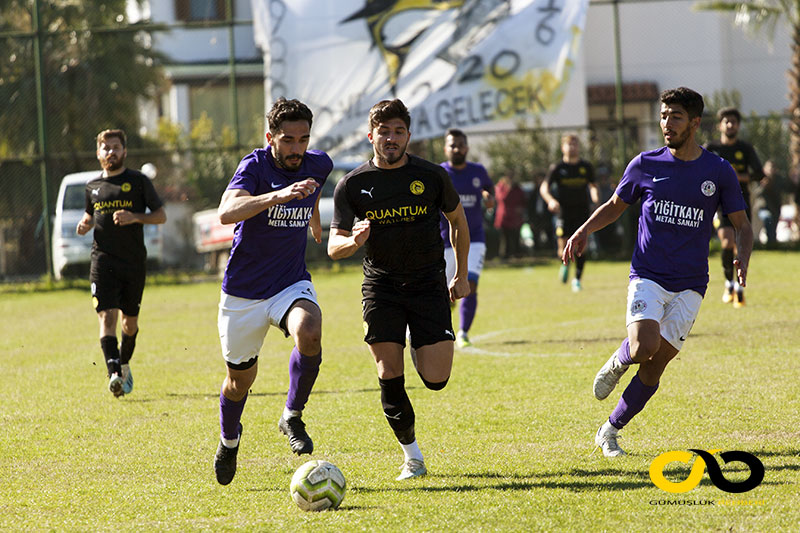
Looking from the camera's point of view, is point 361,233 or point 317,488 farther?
point 361,233

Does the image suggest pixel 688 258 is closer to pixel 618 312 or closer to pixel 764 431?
pixel 764 431

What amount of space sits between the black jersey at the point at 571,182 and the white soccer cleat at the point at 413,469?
406 inches

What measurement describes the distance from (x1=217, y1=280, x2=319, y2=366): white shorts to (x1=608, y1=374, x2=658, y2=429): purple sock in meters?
1.88

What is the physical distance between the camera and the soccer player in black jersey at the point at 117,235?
9102 millimetres

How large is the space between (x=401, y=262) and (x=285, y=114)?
1.05m

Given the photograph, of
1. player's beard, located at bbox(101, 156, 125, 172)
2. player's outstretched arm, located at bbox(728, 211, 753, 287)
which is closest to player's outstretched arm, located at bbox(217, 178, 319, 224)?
player's outstretched arm, located at bbox(728, 211, 753, 287)

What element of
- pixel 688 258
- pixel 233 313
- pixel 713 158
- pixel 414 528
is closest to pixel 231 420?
pixel 233 313

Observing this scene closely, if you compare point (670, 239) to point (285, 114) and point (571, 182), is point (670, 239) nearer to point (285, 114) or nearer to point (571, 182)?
point (285, 114)

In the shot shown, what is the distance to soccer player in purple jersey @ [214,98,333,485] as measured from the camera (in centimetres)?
586

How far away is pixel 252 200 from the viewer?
555cm

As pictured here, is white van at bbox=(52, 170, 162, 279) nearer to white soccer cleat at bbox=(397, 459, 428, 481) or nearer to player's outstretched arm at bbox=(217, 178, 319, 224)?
player's outstretched arm at bbox=(217, 178, 319, 224)

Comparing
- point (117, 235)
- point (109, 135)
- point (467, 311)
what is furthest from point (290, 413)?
point (467, 311)

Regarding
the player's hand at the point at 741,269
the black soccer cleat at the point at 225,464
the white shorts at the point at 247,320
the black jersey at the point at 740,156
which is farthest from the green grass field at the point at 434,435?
the black jersey at the point at 740,156

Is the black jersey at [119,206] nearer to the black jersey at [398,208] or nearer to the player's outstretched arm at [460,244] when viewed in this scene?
the black jersey at [398,208]
